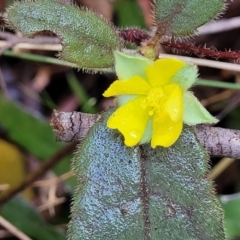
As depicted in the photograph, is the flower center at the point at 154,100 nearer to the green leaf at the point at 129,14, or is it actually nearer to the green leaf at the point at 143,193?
the green leaf at the point at 143,193

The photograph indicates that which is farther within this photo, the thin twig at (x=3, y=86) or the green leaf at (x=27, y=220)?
the thin twig at (x=3, y=86)

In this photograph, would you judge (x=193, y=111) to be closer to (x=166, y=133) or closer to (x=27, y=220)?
(x=166, y=133)

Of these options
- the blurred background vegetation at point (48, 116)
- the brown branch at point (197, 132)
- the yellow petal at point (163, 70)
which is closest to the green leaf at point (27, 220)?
the blurred background vegetation at point (48, 116)

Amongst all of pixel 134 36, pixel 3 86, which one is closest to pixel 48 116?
pixel 3 86

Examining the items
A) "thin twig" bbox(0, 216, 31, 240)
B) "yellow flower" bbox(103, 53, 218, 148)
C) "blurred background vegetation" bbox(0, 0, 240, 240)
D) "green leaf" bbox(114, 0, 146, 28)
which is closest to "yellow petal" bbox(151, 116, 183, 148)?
"yellow flower" bbox(103, 53, 218, 148)

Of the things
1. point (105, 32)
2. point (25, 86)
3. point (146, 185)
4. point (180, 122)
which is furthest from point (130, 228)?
point (25, 86)

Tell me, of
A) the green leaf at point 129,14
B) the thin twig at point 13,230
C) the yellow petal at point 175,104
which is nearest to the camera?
the yellow petal at point 175,104
